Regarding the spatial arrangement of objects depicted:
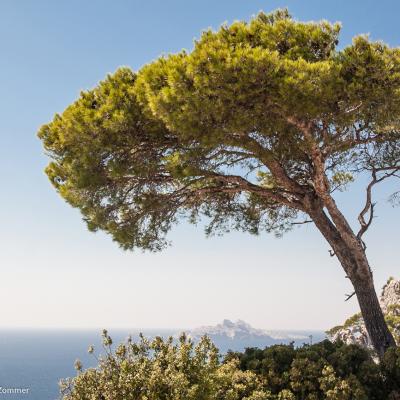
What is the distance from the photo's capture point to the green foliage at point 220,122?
6461mm

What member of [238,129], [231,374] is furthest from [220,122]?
[231,374]

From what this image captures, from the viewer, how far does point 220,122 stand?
7.04 metres

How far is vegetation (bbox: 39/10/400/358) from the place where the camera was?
6.48m

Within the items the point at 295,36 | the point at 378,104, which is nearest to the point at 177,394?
the point at 378,104

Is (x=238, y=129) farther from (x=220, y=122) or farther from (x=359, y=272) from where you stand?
(x=359, y=272)

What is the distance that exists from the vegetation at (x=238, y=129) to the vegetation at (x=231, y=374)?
176 cm

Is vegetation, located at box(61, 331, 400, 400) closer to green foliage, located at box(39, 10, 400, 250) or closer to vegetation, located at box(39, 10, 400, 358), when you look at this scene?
vegetation, located at box(39, 10, 400, 358)

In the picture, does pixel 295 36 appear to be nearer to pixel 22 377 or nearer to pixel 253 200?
pixel 253 200

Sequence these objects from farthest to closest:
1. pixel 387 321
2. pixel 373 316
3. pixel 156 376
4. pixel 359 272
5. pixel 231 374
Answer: pixel 387 321, pixel 359 272, pixel 373 316, pixel 231 374, pixel 156 376

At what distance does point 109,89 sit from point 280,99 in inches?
137

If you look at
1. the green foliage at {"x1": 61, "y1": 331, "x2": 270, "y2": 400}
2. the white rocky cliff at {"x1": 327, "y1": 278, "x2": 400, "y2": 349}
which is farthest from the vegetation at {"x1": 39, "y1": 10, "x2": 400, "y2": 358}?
the white rocky cliff at {"x1": 327, "y1": 278, "x2": 400, "y2": 349}

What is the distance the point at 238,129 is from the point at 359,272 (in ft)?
12.8

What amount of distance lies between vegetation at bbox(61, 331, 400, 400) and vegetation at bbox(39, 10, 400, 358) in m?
1.76

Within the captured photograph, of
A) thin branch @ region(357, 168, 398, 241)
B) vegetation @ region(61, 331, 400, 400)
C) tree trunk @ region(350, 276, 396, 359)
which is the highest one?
thin branch @ region(357, 168, 398, 241)
